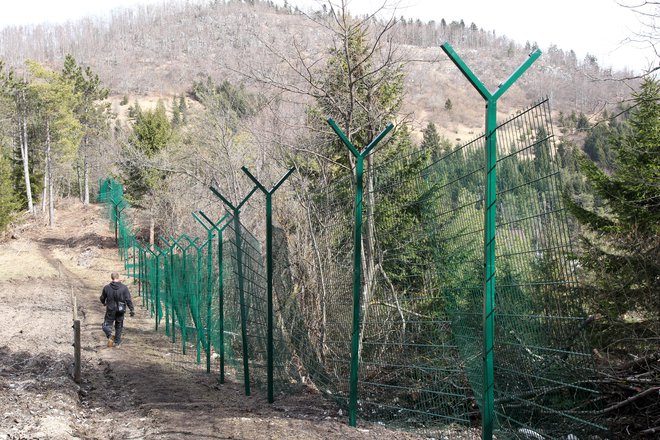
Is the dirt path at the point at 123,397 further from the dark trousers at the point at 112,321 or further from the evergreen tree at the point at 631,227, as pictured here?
the evergreen tree at the point at 631,227

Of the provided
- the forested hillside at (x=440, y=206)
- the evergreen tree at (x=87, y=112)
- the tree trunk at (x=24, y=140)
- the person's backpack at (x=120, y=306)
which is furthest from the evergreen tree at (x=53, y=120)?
the person's backpack at (x=120, y=306)

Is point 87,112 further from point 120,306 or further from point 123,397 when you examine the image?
point 123,397

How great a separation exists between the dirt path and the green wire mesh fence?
0.54 m

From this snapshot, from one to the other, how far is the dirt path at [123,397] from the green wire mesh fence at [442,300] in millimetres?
541

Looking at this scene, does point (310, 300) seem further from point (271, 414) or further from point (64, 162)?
point (64, 162)

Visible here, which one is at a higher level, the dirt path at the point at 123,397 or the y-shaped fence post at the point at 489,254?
the y-shaped fence post at the point at 489,254

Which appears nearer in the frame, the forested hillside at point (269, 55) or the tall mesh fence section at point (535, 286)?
the tall mesh fence section at point (535, 286)

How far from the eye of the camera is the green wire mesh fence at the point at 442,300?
3.66 metres

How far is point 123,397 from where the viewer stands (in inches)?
365

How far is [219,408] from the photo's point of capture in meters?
8.05

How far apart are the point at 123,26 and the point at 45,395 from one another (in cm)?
14595

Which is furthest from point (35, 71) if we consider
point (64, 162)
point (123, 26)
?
point (123, 26)

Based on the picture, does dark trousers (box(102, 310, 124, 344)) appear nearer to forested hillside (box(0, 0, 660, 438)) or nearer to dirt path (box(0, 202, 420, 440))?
dirt path (box(0, 202, 420, 440))

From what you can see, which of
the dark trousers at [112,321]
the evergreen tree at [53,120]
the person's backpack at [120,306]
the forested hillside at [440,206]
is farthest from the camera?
the evergreen tree at [53,120]
